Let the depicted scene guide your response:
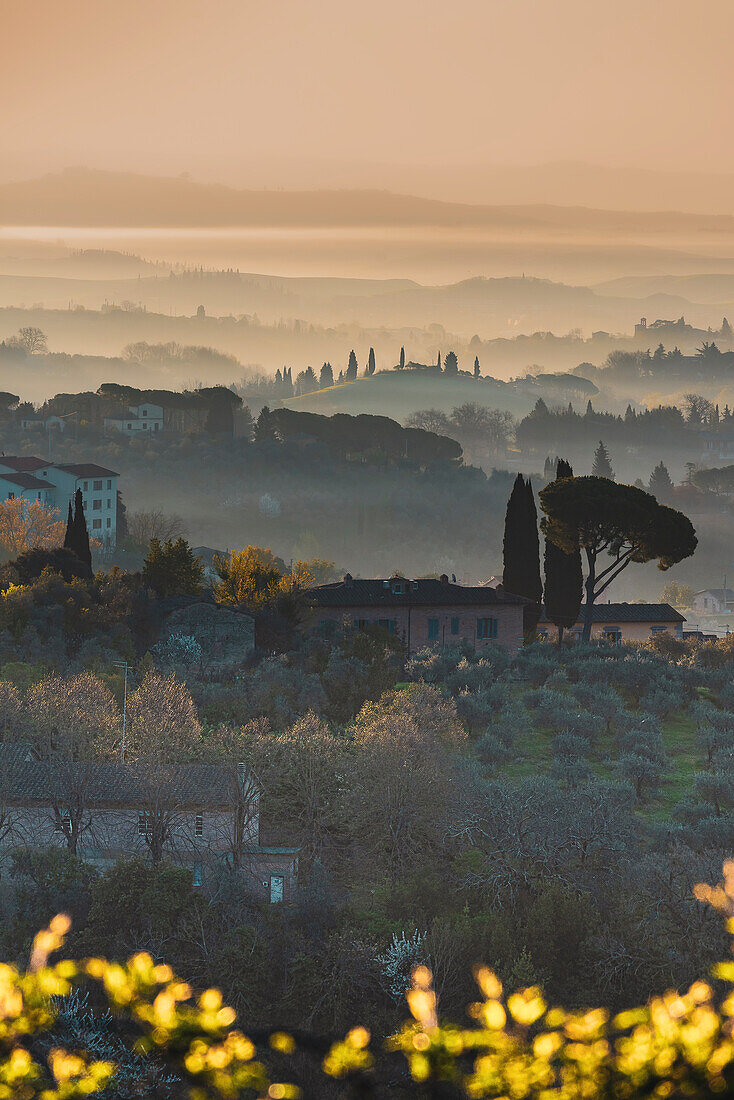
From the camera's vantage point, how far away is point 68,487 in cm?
9275

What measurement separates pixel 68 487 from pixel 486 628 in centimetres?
4941

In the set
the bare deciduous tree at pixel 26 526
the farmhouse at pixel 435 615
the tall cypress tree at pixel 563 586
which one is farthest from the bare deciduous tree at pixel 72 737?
the bare deciduous tree at pixel 26 526

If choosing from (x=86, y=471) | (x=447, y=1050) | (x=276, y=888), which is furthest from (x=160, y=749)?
(x=86, y=471)

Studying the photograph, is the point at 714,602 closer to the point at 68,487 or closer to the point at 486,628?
the point at 68,487

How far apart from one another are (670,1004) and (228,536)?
147449 millimetres

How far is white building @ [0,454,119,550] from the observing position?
9194 cm

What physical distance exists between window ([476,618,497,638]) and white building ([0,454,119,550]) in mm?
46266

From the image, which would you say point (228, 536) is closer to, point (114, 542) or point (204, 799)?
point (114, 542)

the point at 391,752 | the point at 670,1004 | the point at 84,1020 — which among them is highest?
the point at 670,1004

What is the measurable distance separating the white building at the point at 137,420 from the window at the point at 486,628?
352 ft

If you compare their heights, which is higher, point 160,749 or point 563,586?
point 563,586

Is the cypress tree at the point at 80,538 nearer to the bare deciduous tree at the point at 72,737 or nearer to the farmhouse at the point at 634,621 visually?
the bare deciduous tree at the point at 72,737

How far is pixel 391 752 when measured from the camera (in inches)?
1154

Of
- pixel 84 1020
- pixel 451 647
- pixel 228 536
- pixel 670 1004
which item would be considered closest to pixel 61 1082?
pixel 670 1004
